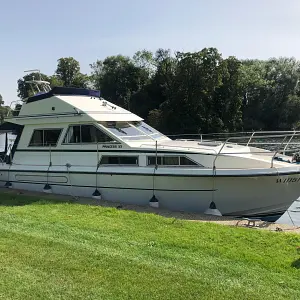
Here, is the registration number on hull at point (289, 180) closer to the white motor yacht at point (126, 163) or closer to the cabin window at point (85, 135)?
the white motor yacht at point (126, 163)

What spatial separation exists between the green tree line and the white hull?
37270 millimetres

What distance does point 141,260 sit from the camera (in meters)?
5.00

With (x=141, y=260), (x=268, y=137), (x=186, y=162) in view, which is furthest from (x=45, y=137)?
(x=141, y=260)

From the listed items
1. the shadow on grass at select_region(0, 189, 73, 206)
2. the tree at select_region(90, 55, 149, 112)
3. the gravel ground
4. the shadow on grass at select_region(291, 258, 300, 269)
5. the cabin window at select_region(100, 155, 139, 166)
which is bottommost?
the gravel ground

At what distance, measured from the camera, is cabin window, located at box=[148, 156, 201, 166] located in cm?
955

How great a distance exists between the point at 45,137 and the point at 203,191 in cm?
527

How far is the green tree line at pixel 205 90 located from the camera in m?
48.3

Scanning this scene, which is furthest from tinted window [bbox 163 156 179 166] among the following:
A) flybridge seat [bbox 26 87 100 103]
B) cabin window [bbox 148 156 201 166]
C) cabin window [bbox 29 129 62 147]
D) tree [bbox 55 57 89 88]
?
tree [bbox 55 57 89 88]

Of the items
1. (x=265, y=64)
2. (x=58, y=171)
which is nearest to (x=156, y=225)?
(x=58, y=171)

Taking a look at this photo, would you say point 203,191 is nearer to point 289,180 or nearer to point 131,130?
point 289,180

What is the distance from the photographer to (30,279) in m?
4.35

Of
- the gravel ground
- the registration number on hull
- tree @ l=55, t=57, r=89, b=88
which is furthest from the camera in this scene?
tree @ l=55, t=57, r=89, b=88

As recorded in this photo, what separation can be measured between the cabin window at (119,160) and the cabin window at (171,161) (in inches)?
17.2

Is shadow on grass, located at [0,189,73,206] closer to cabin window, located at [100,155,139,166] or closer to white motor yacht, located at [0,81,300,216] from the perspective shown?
white motor yacht, located at [0,81,300,216]
